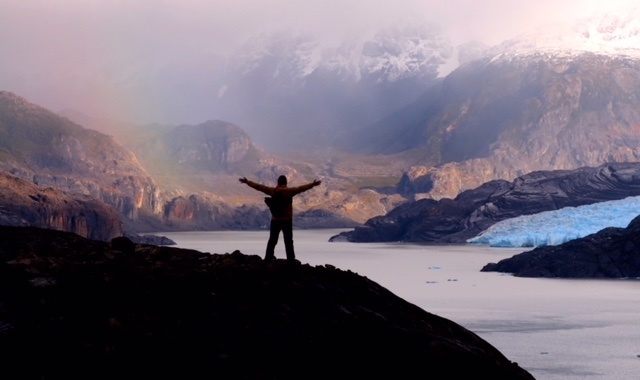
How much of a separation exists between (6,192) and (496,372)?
127 meters

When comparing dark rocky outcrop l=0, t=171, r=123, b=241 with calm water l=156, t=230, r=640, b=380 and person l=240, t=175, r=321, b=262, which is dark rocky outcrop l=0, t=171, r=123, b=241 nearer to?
calm water l=156, t=230, r=640, b=380

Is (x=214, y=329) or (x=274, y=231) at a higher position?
(x=274, y=231)

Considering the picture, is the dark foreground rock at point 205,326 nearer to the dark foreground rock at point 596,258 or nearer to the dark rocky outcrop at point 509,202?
the dark foreground rock at point 596,258

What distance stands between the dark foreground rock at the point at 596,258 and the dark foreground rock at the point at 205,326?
6081cm

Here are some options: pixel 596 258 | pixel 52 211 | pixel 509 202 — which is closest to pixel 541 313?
pixel 596 258

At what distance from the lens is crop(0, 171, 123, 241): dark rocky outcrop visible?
131125mm

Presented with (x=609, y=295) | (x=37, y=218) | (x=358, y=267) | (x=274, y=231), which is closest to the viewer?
(x=274, y=231)

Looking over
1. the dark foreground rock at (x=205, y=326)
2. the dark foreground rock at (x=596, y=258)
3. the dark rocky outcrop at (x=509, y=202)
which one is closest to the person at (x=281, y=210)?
the dark foreground rock at (x=205, y=326)

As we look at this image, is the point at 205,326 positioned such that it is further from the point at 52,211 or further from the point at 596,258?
the point at 52,211

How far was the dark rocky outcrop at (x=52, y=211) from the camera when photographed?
131m

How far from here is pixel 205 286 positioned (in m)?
18.1

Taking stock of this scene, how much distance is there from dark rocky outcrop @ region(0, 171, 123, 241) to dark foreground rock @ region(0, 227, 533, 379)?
362ft

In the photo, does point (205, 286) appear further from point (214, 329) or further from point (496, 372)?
point (496, 372)

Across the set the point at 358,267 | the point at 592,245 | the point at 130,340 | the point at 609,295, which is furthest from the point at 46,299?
the point at 358,267
